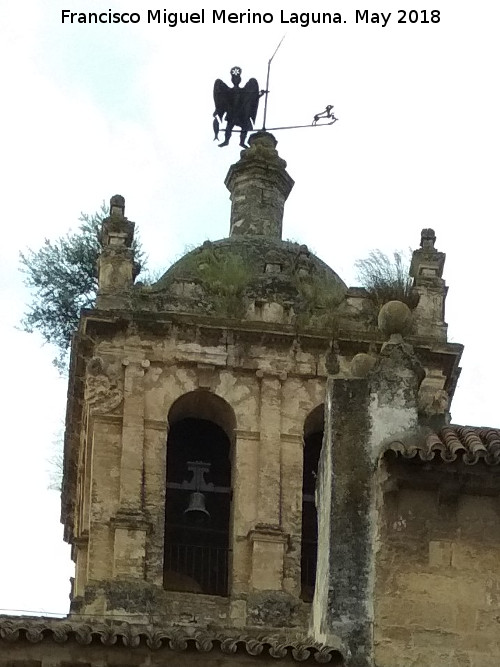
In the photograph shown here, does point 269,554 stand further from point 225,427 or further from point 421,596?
point 421,596

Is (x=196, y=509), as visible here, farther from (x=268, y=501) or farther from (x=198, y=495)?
(x=268, y=501)

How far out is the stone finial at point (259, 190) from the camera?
107 feet

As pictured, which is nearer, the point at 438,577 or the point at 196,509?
the point at 438,577

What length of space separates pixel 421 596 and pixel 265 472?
8.46 meters

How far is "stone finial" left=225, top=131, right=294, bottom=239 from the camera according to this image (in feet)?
107

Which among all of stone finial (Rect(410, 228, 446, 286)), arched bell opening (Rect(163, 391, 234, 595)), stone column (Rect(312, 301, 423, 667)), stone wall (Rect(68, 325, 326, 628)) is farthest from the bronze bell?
stone column (Rect(312, 301, 423, 667))

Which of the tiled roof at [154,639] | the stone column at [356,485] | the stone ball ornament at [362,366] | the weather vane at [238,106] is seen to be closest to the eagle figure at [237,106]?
the weather vane at [238,106]

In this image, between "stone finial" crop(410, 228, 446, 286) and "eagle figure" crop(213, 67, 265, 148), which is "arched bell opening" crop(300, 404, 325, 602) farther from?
"eagle figure" crop(213, 67, 265, 148)

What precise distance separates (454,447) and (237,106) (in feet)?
43.0

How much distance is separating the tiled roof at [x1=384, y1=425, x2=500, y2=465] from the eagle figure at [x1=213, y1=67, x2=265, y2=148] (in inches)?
492

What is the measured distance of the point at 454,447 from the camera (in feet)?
68.9

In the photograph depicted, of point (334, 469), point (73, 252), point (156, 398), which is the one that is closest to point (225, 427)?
point (156, 398)

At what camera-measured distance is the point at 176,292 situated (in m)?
30.4

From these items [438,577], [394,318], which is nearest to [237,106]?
[394,318]
